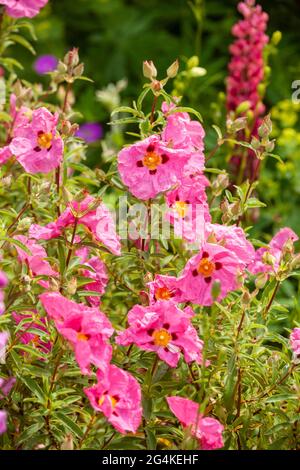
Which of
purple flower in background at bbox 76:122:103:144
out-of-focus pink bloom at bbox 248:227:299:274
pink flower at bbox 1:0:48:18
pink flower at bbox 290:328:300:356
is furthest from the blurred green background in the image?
pink flower at bbox 290:328:300:356

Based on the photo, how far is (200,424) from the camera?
1.28 m

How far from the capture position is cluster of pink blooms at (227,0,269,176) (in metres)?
2.47

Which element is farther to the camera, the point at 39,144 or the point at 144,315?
the point at 39,144

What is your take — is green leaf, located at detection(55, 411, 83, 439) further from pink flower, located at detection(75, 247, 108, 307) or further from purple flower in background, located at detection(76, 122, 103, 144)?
purple flower in background, located at detection(76, 122, 103, 144)

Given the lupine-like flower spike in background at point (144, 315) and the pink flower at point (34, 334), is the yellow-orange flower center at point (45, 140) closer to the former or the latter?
the lupine-like flower spike in background at point (144, 315)

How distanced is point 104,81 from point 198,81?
51cm

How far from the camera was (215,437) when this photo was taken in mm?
1274

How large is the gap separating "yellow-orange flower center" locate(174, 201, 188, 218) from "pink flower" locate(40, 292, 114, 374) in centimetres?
28

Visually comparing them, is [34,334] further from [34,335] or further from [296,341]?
[296,341]

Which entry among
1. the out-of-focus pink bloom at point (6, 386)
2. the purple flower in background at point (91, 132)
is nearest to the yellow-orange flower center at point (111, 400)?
the out-of-focus pink bloom at point (6, 386)

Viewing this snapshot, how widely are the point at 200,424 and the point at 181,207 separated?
36cm

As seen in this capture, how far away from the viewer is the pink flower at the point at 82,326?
1221mm

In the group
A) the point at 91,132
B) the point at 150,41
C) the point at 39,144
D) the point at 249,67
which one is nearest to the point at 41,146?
the point at 39,144

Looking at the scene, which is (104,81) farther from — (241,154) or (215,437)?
(215,437)
